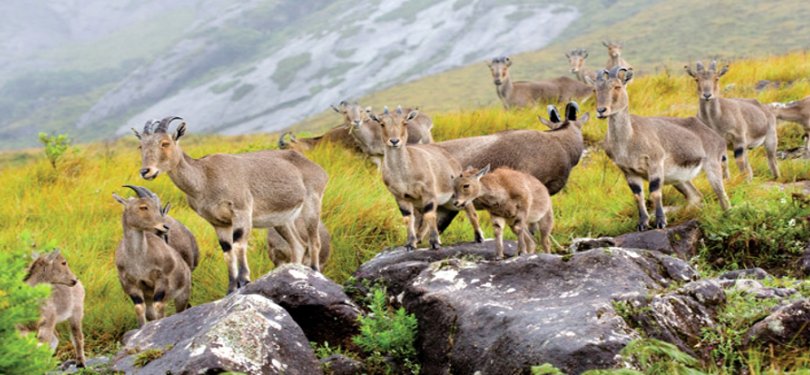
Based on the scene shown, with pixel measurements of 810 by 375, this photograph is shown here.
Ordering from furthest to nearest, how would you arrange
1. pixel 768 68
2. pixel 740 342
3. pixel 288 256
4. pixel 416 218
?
pixel 768 68, pixel 288 256, pixel 416 218, pixel 740 342

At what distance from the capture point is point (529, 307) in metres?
6.72

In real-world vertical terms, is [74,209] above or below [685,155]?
above

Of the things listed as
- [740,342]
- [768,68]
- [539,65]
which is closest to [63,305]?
[740,342]

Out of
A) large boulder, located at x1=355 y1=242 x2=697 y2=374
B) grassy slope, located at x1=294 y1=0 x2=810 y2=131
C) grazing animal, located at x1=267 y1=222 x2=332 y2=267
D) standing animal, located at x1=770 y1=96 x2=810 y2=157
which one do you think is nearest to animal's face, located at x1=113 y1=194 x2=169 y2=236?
grazing animal, located at x1=267 y1=222 x2=332 y2=267

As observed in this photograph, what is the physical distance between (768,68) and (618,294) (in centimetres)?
1758

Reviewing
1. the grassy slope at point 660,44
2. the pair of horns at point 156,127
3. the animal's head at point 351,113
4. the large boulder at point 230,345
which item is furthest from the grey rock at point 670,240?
the grassy slope at point 660,44

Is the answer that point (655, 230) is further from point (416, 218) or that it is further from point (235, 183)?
point (235, 183)

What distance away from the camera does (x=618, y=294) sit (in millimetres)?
6660

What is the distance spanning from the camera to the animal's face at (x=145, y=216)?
966 cm

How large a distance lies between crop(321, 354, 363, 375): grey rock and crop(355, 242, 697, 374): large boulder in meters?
0.56

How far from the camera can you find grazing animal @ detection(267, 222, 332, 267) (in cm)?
1119

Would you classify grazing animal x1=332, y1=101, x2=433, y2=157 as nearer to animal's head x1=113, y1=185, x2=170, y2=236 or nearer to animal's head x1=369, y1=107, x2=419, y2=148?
animal's head x1=369, y1=107, x2=419, y2=148

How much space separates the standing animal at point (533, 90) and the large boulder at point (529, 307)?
16842 mm

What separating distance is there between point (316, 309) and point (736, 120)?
31.9 ft
